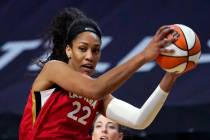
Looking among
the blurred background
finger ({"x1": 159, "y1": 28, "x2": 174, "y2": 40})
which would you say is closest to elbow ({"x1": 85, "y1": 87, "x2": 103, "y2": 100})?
finger ({"x1": 159, "y1": 28, "x2": 174, "y2": 40})

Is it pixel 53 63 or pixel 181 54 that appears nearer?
pixel 181 54

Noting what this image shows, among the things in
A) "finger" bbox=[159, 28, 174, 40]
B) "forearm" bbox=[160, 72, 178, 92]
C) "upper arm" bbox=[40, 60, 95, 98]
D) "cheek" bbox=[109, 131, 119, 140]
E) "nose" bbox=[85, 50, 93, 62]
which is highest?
"finger" bbox=[159, 28, 174, 40]

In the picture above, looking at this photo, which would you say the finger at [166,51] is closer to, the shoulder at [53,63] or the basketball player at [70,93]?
the basketball player at [70,93]

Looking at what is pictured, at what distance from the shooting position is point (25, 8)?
714 cm

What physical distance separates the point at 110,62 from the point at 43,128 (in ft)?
8.25

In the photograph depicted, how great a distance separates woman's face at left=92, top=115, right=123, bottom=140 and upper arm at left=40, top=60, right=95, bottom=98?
1263 mm

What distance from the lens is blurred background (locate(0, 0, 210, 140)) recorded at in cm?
622

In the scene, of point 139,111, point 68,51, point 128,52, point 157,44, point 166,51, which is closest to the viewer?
point 157,44

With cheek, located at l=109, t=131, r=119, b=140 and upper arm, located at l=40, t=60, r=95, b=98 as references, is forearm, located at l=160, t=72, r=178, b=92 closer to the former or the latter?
upper arm, located at l=40, t=60, r=95, b=98

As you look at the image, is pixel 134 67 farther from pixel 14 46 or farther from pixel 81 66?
pixel 14 46

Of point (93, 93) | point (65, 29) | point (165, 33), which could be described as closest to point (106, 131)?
point (65, 29)

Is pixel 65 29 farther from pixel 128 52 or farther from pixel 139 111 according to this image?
pixel 128 52

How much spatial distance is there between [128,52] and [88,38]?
8.22 feet

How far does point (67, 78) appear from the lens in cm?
405
